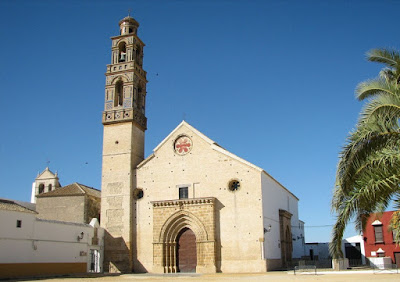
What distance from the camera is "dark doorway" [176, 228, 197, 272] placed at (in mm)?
30155

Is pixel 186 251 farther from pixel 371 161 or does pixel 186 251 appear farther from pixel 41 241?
pixel 371 161

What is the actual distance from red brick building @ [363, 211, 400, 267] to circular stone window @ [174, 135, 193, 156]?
619 inches

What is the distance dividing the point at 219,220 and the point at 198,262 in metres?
3.20

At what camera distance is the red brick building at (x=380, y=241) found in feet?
110

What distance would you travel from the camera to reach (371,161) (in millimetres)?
12047

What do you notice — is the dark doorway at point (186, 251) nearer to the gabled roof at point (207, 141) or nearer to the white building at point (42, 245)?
the white building at point (42, 245)

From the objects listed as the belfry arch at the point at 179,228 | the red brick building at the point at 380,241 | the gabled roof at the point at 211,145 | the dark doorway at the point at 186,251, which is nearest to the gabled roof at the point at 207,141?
the gabled roof at the point at 211,145

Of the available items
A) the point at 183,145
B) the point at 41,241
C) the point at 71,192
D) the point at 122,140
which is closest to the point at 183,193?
the point at 183,145

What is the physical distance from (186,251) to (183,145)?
7.83m

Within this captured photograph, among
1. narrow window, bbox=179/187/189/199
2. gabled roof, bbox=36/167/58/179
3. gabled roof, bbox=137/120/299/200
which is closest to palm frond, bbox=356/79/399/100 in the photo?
gabled roof, bbox=137/120/299/200

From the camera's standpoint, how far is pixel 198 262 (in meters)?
29.0

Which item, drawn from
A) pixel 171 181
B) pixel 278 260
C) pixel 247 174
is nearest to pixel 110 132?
pixel 171 181

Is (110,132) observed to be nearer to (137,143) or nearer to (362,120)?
(137,143)

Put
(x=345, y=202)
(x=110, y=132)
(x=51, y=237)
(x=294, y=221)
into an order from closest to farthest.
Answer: (x=345, y=202) < (x=51, y=237) < (x=110, y=132) < (x=294, y=221)
